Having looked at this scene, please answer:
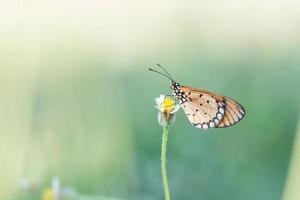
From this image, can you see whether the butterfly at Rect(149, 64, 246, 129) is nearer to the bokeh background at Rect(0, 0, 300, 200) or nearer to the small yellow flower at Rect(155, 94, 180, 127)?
the small yellow flower at Rect(155, 94, 180, 127)

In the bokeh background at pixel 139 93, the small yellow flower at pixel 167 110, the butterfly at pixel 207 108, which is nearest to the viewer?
the small yellow flower at pixel 167 110

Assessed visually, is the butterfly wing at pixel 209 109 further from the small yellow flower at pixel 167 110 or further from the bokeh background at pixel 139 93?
the bokeh background at pixel 139 93

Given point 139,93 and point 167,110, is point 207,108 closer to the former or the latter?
point 167,110

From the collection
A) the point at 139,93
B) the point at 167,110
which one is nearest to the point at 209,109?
the point at 167,110

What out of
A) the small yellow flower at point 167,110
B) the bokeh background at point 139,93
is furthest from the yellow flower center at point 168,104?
the bokeh background at point 139,93

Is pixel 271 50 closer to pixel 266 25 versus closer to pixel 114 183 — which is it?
pixel 266 25

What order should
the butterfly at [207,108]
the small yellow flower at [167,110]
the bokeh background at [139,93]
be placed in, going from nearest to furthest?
1. the small yellow flower at [167,110]
2. the butterfly at [207,108]
3. the bokeh background at [139,93]

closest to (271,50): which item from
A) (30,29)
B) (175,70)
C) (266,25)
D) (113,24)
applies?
(266,25)
